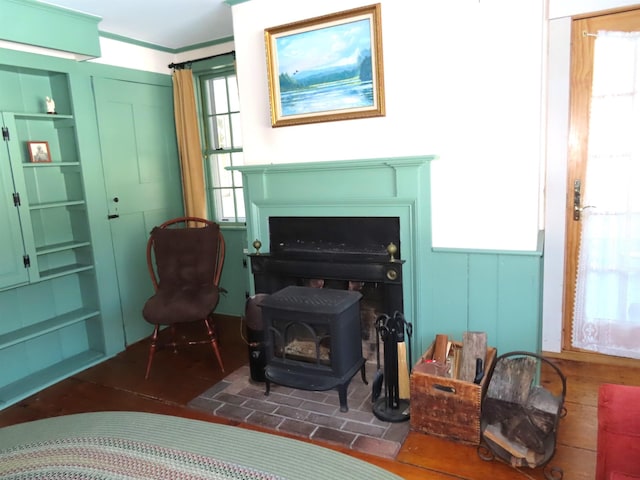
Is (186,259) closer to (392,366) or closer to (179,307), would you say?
(179,307)

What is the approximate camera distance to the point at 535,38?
2250mm

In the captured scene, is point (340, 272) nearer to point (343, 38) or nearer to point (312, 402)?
point (312, 402)

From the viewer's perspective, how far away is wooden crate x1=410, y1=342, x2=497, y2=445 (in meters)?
2.14

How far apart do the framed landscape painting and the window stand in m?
1.11

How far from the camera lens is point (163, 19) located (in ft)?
10.5

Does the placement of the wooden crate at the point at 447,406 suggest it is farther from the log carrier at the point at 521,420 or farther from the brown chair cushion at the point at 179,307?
the brown chair cushion at the point at 179,307

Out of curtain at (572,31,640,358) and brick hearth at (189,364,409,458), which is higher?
curtain at (572,31,640,358)

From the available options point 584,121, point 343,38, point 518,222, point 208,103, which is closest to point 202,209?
point 208,103

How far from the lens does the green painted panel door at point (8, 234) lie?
110 inches

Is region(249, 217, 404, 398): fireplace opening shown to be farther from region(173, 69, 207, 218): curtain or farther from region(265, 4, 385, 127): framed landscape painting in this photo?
region(173, 69, 207, 218): curtain

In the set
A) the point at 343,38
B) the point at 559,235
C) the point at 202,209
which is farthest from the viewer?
the point at 202,209

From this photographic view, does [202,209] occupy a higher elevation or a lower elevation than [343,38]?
lower

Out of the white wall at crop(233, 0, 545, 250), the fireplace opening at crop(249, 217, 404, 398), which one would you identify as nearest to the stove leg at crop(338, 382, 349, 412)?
the fireplace opening at crop(249, 217, 404, 398)

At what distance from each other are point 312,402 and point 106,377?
4.83 feet
